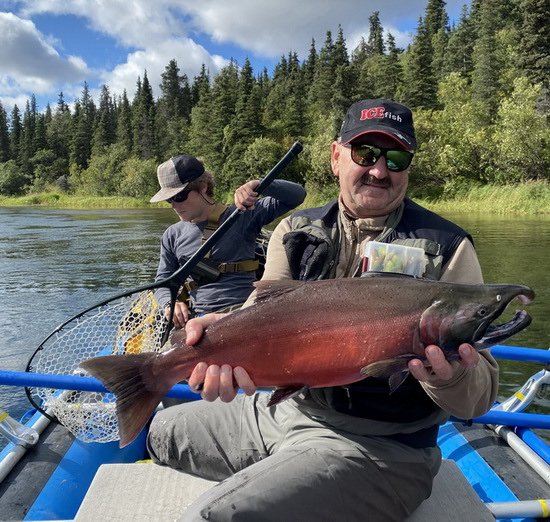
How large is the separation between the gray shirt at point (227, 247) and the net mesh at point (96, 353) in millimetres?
286

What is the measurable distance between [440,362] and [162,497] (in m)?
1.57

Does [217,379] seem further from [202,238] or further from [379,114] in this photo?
[202,238]

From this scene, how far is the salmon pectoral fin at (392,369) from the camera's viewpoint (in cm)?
210

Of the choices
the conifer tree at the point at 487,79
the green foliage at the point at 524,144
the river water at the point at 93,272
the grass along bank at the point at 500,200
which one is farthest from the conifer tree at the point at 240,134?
the river water at the point at 93,272

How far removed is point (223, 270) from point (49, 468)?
7.36 feet

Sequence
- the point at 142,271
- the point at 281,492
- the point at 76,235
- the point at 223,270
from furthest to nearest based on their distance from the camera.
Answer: the point at 76,235, the point at 142,271, the point at 223,270, the point at 281,492

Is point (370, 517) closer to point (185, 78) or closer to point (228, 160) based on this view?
point (228, 160)

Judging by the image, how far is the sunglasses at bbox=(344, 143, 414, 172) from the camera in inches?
109

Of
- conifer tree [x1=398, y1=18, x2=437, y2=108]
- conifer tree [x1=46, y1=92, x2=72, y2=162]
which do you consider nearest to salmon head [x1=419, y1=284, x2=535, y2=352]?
conifer tree [x1=398, y1=18, x2=437, y2=108]

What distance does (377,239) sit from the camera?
9.03 feet

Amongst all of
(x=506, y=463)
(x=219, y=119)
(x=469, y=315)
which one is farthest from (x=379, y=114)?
(x=219, y=119)

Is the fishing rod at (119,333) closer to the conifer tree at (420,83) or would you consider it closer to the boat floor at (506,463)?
the boat floor at (506,463)

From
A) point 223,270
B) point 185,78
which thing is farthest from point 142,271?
point 185,78

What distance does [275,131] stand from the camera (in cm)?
6900
